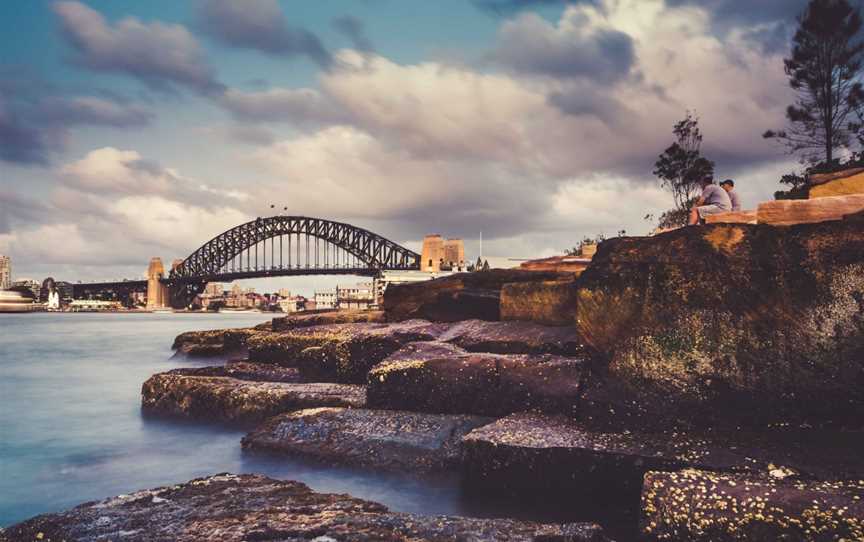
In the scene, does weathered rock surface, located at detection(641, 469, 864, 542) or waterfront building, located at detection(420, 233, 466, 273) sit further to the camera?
waterfront building, located at detection(420, 233, 466, 273)

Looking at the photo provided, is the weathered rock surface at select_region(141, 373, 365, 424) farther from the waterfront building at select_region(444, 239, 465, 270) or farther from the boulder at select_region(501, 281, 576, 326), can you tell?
the waterfront building at select_region(444, 239, 465, 270)

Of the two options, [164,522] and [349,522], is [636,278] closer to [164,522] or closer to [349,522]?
[349,522]

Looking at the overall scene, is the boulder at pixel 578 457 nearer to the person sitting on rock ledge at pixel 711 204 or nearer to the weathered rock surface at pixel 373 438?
the weathered rock surface at pixel 373 438

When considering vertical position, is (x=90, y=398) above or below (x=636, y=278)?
below

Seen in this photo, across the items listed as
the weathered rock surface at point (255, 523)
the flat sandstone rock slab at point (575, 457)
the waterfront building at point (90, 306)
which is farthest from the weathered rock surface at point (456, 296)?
the waterfront building at point (90, 306)

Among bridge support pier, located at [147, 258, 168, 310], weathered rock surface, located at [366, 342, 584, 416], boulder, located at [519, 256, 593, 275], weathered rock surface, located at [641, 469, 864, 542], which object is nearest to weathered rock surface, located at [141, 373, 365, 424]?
weathered rock surface, located at [366, 342, 584, 416]

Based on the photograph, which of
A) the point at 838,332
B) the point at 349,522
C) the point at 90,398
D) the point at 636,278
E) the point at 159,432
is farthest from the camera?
the point at 90,398

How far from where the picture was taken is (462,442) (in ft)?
11.0

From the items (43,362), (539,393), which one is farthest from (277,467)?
(43,362)

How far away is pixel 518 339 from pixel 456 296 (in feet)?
9.92

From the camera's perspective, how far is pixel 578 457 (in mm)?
2998

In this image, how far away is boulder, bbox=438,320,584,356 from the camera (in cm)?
460

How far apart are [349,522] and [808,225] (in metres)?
2.77

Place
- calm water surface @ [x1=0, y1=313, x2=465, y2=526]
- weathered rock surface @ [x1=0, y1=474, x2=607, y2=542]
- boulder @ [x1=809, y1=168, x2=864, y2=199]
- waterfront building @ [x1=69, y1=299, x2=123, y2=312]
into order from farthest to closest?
1. waterfront building @ [x1=69, y1=299, x2=123, y2=312]
2. boulder @ [x1=809, y1=168, x2=864, y2=199]
3. calm water surface @ [x1=0, y1=313, x2=465, y2=526]
4. weathered rock surface @ [x1=0, y1=474, x2=607, y2=542]
